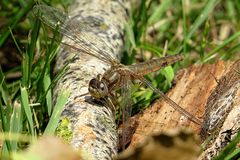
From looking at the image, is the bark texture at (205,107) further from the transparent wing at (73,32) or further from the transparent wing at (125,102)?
the transparent wing at (73,32)

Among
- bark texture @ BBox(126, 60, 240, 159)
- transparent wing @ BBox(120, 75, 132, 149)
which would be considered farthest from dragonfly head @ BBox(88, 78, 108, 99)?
bark texture @ BBox(126, 60, 240, 159)

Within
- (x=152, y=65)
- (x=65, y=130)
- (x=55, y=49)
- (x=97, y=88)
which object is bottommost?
(x=65, y=130)

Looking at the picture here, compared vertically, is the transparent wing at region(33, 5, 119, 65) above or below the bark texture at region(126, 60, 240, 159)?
above

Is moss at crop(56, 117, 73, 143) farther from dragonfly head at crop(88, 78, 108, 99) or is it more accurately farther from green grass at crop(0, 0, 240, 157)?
dragonfly head at crop(88, 78, 108, 99)

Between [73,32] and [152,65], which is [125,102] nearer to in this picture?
[152,65]

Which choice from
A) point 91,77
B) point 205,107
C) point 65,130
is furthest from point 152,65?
point 65,130

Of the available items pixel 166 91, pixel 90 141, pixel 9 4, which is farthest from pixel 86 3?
pixel 90 141
